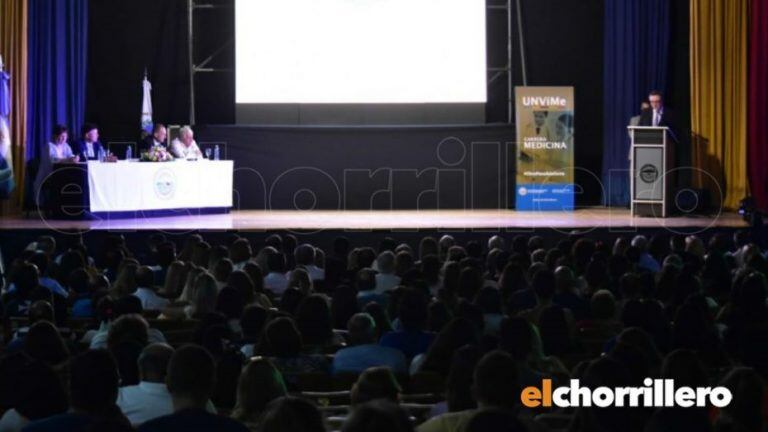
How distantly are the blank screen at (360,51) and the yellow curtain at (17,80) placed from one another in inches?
112

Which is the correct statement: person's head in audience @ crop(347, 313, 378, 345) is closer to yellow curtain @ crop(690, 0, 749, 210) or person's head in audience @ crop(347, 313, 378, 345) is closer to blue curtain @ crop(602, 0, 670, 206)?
yellow curtain @ crop(690, 0, 749, 210)

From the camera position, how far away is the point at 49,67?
16.5 m

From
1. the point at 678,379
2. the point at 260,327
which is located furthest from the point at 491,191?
the point at 678,379

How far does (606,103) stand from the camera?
687 inches

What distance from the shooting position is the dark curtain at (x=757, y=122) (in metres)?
16.7

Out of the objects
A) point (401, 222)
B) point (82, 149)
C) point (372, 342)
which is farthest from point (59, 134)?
point (372, 342)

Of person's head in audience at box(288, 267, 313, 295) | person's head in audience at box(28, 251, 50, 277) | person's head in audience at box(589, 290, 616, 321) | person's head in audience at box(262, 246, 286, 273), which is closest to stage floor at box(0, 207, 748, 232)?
person's head in audience at box(28, 251, 50, 277)

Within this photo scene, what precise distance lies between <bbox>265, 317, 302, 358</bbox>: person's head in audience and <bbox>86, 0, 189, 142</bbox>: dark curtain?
12477 mm

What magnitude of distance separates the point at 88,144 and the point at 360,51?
393 centimetres

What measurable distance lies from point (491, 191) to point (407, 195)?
1196mm

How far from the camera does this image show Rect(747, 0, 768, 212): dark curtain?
54.9 feet

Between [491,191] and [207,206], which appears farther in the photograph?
[491,191]

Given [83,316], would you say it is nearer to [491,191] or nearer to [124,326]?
[124,326]

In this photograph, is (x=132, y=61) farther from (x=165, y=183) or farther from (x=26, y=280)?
(x=26, y=280)
